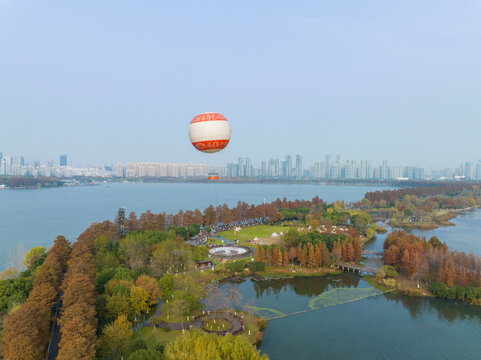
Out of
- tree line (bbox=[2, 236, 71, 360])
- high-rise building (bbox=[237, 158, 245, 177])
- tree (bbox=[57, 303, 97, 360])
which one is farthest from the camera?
high-rise building (bbox=[237, 158, 245, 177])

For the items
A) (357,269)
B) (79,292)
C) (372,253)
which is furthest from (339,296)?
(79,292)

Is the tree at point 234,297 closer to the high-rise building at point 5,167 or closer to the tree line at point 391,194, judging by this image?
the tree line at point 391,194

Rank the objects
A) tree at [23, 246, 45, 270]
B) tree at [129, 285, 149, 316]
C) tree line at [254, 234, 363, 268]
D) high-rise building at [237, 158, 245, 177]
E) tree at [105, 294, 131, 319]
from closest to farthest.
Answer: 1. tree at [105, 294, 131, 319]
2. tree at [129, 285, 149, 316]
3. tree at [23, 246, 45, 270]
4. tree line at [254, 234, 363, 268]
5. high-rise building at [237, 158, 245, 177]

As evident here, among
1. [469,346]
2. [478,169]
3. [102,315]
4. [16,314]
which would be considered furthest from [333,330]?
[478,169]

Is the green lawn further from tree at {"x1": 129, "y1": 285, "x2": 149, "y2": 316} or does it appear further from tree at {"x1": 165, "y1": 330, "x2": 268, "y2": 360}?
tree at {"x1": 165, "y1": 330, "x2": 268, "y2": 360}

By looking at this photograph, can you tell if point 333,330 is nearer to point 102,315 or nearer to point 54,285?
point 102,315

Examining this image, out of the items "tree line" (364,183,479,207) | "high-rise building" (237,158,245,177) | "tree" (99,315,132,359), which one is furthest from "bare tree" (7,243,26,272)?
"high-rise building" (237,158,245,177)
